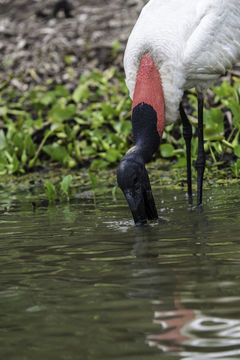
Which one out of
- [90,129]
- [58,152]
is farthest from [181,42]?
[90,129]

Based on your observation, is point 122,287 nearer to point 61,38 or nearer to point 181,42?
point 181,42

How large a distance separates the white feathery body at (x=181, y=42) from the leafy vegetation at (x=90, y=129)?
0.93 metres

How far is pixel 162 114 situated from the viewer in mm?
5648

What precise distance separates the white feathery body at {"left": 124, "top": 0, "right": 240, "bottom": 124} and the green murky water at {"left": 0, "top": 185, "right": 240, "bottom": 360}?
3.76 feet

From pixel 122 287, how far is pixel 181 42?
2911 millimetres

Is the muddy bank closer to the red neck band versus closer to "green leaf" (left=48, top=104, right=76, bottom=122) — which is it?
"green leaf" (left=48, top=104, right=76, bottom=122)

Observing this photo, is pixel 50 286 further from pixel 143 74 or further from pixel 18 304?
pixel 143 74

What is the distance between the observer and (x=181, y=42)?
5688mm

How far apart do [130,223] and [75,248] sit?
86 cm

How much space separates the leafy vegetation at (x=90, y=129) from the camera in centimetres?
767

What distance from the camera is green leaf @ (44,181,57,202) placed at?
6.28m

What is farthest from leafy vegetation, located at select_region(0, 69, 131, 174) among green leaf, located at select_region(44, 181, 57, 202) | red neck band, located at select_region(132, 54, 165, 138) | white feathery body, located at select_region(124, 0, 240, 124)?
red neck band, located at select_region(132, 54, 165, 138)

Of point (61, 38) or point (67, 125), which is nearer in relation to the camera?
point (67, 125)

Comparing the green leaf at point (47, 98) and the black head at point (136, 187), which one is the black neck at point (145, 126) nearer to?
the black head at point (136, 187)
